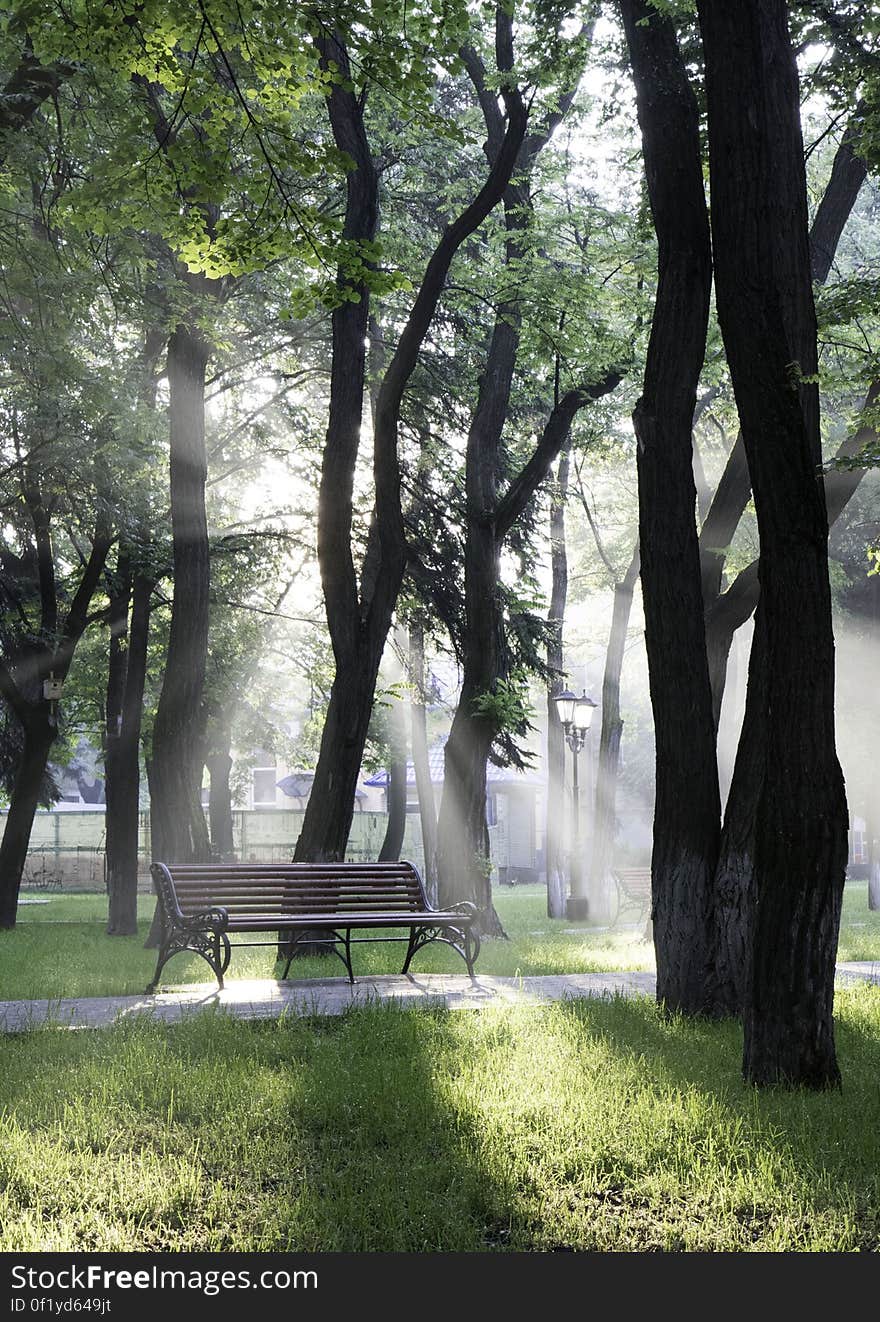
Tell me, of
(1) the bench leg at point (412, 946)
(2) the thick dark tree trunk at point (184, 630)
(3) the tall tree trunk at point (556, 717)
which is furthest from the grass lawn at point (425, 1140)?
(3) the tall tree trunk at point (556, 717)

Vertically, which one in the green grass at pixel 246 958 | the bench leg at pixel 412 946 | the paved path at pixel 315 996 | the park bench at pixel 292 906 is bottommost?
the green grass at pixel 246 958

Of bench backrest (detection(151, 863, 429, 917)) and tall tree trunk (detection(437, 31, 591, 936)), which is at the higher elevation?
tall tree trunk (detection(437, 31, 591, 936))

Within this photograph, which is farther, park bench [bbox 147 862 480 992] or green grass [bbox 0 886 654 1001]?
green grass [bbox 0 886 654 1001]

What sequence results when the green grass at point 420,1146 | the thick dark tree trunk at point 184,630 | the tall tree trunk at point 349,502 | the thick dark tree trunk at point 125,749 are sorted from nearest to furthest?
the green grass at point 420,1146, the tall tree trunk at point 349,502, the thick dark tree trunk at point 184,630, the thick dark tree trunk at point 125,749

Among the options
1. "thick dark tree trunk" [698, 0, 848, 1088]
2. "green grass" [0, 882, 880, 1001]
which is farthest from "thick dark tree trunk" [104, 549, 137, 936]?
"thick dark tree trunk" [698, 0, 848, 1088]

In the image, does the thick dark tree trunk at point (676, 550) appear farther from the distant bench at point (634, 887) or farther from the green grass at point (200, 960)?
the distant bench at point (634, 887)

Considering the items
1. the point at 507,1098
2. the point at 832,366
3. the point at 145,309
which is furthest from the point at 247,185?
the point at 832,366

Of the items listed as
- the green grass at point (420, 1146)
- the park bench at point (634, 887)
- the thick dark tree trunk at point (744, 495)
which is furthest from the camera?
the park bench at point (634, 887)

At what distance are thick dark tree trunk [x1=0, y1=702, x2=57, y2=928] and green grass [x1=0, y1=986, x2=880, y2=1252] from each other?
13.5 meters

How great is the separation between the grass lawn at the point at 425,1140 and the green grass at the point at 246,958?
346 centimetres

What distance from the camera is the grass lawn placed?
164 inches

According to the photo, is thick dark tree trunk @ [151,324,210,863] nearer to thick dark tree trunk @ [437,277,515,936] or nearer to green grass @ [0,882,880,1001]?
green grass @ [0,882,880,1001]

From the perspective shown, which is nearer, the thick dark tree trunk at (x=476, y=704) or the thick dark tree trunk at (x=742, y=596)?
the thick dark tree trunk at (x=742, y=596)

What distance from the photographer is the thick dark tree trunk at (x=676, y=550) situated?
8336 millimetres
